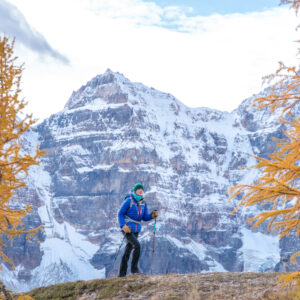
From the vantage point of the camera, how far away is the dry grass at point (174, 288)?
9.99 metres

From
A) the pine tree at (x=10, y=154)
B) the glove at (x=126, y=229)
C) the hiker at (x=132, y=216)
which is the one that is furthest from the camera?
the hiker at (x=132, y=216)

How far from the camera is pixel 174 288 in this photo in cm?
1095

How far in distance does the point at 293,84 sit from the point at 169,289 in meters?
5.80

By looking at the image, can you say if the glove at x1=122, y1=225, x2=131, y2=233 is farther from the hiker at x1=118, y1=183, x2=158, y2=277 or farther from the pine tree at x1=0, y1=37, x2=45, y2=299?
the pine tree at x1=0, y1=37, x2=45, y2=299

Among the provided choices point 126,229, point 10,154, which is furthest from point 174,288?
point 10,154

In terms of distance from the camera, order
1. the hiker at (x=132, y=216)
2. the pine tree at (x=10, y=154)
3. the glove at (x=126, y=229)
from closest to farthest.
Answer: the pine tree at (x=10, y=154) < the glove at (x=126, y=229) < the hiker at (x=132, y=216)

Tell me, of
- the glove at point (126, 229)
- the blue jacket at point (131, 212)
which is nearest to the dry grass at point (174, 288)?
the glove at point (126, 229)

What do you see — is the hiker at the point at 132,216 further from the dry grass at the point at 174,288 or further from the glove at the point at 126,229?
the dry grass at the point at 174,288

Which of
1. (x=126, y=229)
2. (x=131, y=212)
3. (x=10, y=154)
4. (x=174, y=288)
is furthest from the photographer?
(x=131, y=212)

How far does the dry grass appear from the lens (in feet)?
32.8

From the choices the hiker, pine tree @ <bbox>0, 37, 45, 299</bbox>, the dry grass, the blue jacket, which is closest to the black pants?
the hiker

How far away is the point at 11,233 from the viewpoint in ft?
25.8

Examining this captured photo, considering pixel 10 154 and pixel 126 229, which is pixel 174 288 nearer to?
pixel 126 229

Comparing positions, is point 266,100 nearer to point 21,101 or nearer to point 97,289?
point 21,101
